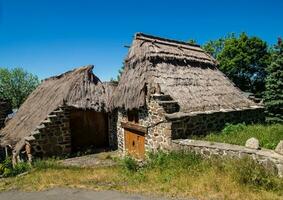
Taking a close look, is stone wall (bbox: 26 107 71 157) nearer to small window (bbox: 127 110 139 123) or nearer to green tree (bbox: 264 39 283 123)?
small window (bbox: 127 110 139 123)

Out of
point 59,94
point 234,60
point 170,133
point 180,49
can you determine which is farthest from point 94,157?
point 234,60

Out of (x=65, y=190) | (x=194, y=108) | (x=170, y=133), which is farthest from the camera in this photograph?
(x=194, y=108)

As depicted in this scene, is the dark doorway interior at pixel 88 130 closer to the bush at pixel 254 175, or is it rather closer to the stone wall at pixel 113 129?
the stone wall at pixel 113 129

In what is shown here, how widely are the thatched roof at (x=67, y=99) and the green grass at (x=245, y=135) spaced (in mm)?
7463

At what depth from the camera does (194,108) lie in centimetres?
1377

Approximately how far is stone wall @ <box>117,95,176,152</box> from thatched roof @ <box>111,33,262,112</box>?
50 cm

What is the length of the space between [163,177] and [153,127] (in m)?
4.03

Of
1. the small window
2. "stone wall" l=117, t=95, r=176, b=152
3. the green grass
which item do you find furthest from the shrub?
the small window

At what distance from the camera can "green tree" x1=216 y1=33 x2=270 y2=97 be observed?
30.4m

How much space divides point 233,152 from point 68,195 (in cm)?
532

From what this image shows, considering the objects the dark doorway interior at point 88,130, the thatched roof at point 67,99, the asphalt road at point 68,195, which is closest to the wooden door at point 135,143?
the thatched roof at point 67,99

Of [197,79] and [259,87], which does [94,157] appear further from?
[259,87]

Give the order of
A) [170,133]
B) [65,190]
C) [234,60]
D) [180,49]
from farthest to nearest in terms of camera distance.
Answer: [234,60] < [180,49] < [170,133] < [65,190]

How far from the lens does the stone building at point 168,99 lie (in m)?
13.3
